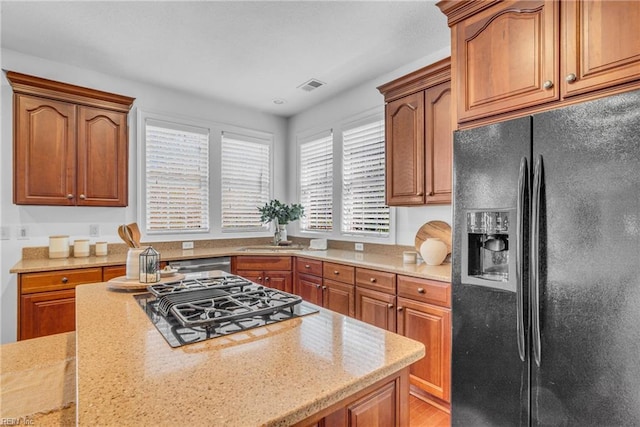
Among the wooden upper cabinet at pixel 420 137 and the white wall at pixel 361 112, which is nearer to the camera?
the wooden upper cabinet at pixel 420 137

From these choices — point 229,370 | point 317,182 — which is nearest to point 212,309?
point 229,370

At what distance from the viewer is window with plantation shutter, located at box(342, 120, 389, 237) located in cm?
348

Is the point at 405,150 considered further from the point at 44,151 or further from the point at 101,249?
the point at 44,151

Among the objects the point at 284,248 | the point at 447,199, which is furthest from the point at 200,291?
the point at 284,248

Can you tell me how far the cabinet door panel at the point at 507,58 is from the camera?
1.61 meters

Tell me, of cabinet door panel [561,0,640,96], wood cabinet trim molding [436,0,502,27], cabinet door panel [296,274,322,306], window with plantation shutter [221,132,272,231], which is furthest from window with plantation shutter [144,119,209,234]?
cabinet door panel [561,0,640,96]

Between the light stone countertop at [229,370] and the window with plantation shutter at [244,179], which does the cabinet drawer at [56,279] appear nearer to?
the window with plantation shutter at [244,179]

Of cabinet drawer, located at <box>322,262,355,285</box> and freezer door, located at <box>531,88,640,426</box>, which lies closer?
freezer door, located at <box>531,88,640,426</box>

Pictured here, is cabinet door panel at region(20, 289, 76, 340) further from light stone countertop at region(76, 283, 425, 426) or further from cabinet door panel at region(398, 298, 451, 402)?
cabinet door panel at region(398, 298, 451, 402)

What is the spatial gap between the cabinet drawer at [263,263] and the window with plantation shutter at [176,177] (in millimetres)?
829

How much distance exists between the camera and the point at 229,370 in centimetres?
80

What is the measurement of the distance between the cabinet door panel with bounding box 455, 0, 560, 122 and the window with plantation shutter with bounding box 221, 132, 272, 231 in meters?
3.10

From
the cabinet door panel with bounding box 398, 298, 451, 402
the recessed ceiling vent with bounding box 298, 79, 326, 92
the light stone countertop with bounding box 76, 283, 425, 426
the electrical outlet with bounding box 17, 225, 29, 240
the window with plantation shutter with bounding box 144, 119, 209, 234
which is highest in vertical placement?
the recessed ceiling vent with bounding box 298, 79, 326, 92

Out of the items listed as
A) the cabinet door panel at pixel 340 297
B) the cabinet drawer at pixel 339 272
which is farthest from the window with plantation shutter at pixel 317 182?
the cabinet door panel at pixel 340 297
